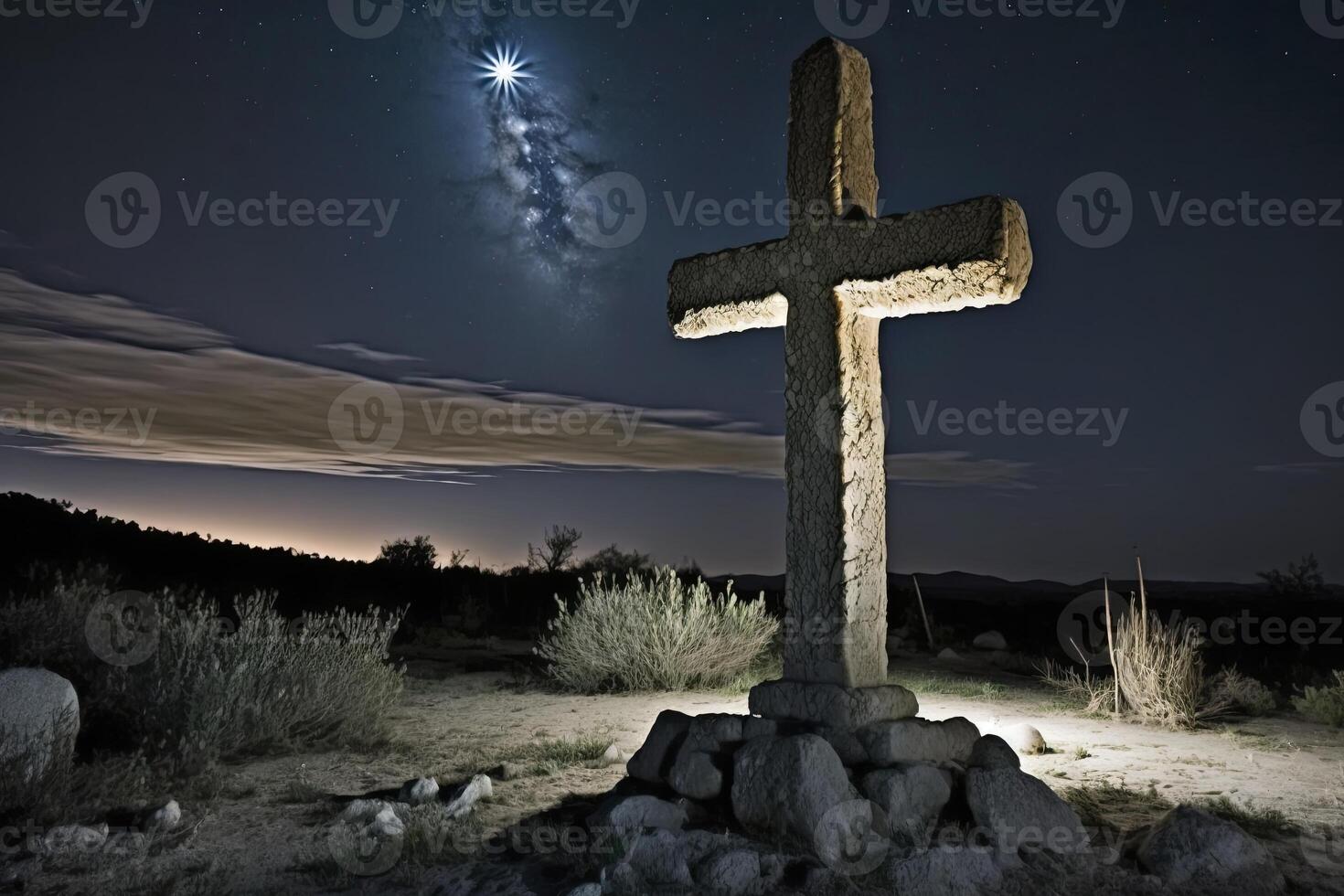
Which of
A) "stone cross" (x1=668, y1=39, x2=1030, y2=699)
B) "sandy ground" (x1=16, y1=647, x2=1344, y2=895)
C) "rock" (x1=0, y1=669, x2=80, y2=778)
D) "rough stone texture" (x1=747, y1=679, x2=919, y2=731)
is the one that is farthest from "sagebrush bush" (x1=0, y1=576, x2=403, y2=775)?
"stone cross" (x1=668, y1=39, x2=1030, y2=699)

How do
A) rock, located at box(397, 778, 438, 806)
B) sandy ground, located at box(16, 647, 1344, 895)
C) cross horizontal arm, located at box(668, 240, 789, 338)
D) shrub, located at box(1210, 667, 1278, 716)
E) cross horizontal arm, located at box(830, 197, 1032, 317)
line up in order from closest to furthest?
sandy ground, located at box(16, 647, 1344, 895), cross horizontal arm, located at box(830, 197, 1032, 317), rock, located at box(397, 778, 438, 806), cross horizontal arm, located at box(668, 240, 789, 338), shrub, located at box(1210, 667, 1278, 716)

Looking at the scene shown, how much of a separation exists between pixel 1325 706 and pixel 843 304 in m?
7.14

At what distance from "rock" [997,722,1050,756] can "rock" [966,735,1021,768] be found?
2091mm

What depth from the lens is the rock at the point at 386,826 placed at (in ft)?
16.7

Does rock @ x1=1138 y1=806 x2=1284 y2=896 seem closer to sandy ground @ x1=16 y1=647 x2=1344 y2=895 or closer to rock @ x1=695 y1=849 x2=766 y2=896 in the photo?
sandy ground @ x1=16 y1=647 x2=1344 y2=895

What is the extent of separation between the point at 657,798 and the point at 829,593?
1516 mm

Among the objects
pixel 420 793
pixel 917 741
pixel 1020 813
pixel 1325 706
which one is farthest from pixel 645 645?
pixel 1325 706

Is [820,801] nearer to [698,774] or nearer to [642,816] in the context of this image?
[698,774]

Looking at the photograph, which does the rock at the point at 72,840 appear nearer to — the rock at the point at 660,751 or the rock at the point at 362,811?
the rock at the point at 362,811

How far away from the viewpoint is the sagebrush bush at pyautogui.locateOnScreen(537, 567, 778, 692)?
11273mm

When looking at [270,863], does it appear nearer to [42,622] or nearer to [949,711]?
[42,622]

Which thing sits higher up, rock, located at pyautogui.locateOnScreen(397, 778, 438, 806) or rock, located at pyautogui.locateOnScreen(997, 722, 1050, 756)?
rock, located at pyautogui.locateOnScreen(997, 722, 1050, 756)

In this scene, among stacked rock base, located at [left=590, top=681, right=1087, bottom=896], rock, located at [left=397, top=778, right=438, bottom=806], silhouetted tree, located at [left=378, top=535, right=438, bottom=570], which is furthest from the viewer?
silhouetted tree, located at [left=378, top=535, right=438, bottom=570]

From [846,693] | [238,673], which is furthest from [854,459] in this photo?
[238,673]
